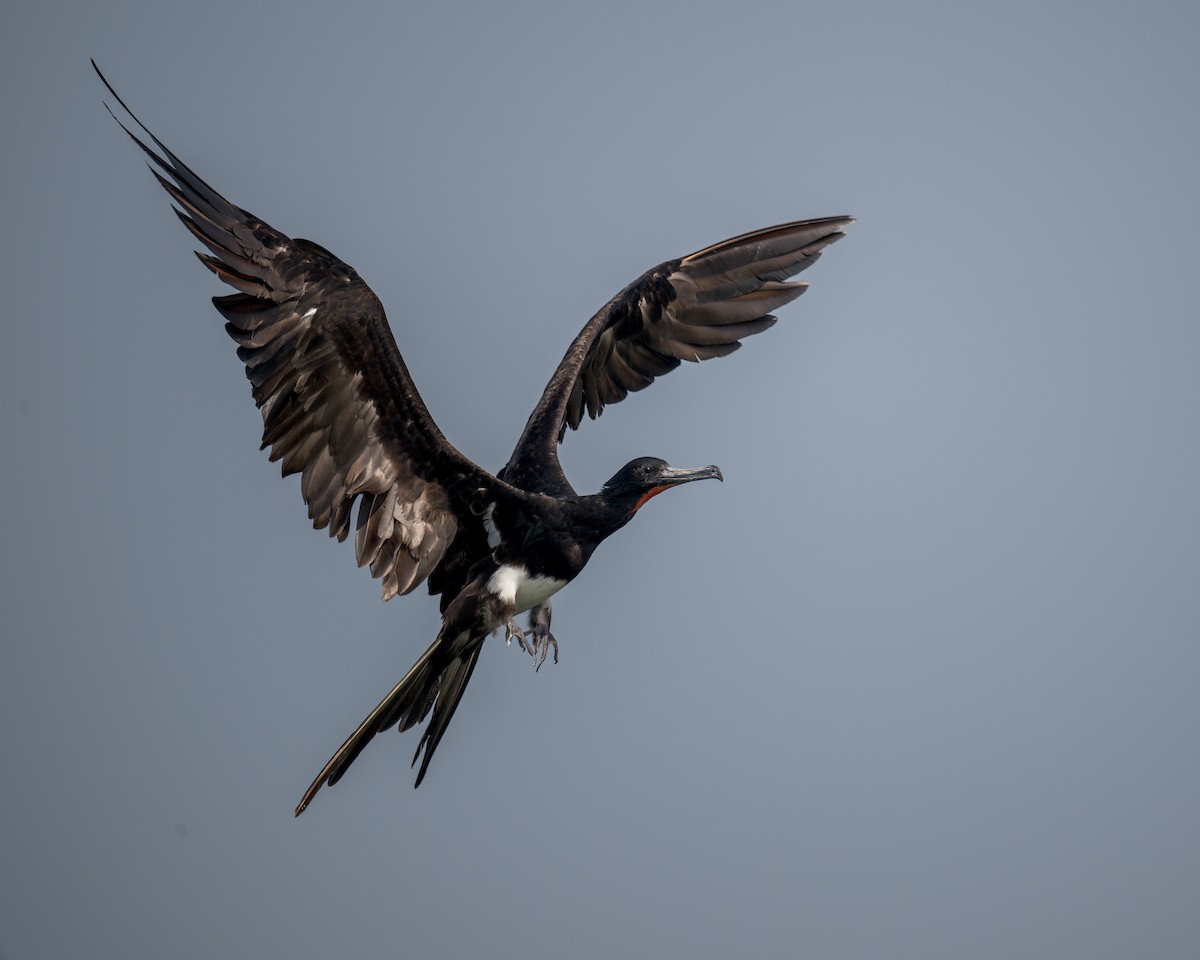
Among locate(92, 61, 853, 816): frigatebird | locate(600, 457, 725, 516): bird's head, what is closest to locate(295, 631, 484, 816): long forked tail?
locate(92, 61, 853, 816): frigatebird

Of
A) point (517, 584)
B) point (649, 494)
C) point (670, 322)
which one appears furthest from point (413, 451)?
point (670, 322)

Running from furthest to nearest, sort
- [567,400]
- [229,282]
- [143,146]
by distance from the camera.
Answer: [567,400] → [229,282] → [143,146]

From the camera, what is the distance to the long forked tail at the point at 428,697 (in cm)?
948

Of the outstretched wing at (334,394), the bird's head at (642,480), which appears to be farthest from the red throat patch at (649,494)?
the outstretched wing at (334,394)

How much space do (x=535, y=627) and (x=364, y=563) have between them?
5.31 feet

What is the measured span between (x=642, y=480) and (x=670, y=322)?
7.25ft

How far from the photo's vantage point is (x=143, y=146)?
8352 mm

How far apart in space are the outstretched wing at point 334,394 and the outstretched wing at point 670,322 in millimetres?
1339

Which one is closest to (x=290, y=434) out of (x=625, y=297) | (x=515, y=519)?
(x=515, y=519)

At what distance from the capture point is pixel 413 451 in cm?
958

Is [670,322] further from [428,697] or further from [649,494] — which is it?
[428,697]

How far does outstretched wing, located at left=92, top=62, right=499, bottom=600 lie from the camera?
8.97 meters

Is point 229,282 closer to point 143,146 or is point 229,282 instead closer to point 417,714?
point 143,146

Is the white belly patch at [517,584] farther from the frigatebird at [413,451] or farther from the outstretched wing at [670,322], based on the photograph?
the outstretched wing at [670,322]
